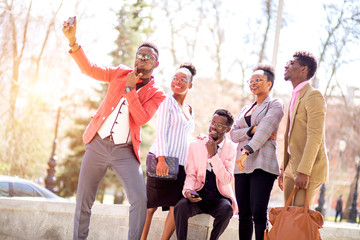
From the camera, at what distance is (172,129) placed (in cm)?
526

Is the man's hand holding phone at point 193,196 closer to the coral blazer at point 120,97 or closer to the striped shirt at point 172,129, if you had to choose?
the striped shirt at point 172,129

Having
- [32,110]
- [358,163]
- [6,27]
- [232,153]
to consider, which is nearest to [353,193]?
[358,163]

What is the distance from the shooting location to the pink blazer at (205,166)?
16.8 ft

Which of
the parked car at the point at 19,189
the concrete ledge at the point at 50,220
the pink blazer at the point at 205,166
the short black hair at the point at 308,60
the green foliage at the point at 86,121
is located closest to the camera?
the short black hair at the point at 308,60

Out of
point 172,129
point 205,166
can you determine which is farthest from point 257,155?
point 172,129

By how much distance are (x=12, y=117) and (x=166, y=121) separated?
54.9 ft

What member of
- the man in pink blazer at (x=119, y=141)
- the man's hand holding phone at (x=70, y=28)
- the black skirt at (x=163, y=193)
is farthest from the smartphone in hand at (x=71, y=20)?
the black skirt at (x=163, y=193)

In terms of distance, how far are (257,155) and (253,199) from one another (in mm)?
441

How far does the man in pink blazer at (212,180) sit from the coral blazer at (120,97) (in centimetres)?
80

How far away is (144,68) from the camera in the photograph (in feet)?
15.3

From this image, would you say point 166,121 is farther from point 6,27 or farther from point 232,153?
point 6,27

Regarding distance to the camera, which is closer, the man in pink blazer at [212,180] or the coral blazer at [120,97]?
the coral blazer at [120,97]

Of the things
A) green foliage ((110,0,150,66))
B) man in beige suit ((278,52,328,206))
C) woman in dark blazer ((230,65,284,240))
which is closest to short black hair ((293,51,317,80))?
man in beige suit ((278,52,328,206))

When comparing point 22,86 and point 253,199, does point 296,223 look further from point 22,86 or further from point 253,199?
point 22,86
